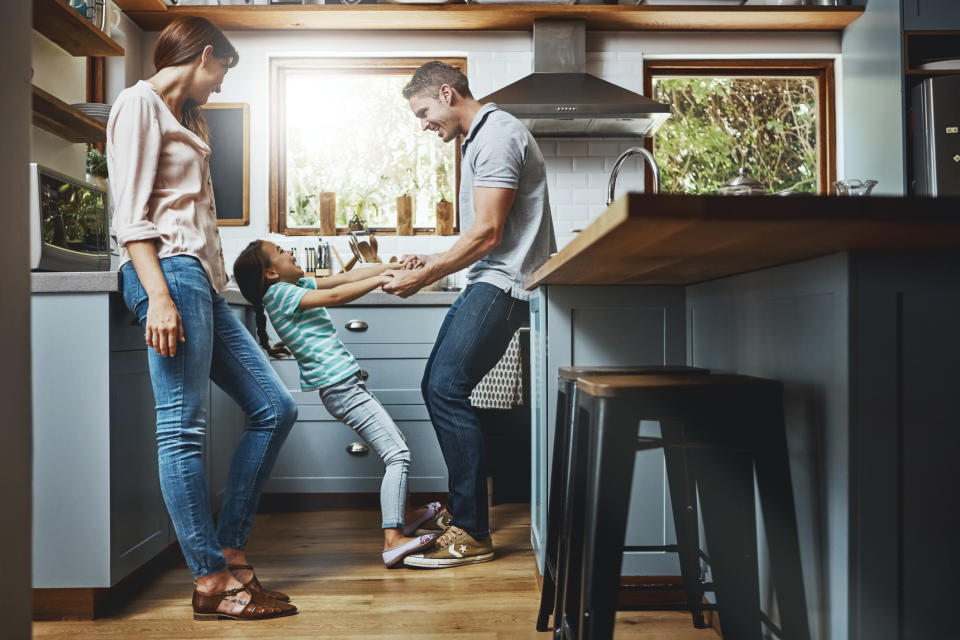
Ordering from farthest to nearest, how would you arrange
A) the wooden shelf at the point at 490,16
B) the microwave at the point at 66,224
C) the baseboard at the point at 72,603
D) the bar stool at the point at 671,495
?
the wooden shelf at the point at 490,16
the microwave at the point at 66,224
the baseboard at the point at 72,603
the bar stool at the point at 671,495

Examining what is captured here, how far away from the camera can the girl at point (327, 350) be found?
225cm

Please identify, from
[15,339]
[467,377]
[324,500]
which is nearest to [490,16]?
[467,377]

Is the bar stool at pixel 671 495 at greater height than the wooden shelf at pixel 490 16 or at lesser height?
lesser

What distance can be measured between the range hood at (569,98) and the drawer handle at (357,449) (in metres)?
1.49

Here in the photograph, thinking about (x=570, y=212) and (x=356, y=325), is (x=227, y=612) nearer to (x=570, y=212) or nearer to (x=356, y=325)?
(x=356, y=325)

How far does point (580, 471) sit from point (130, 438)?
1.20 meters

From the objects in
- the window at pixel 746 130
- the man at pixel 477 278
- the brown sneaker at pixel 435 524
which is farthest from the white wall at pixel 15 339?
the window at pixel 746 130

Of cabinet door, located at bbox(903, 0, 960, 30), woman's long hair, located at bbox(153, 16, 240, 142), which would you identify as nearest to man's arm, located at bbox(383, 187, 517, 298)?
woman's long hair, located at bbox(153, 16, 240, 142)

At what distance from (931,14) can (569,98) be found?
1.58 meters

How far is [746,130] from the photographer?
3.83 meters

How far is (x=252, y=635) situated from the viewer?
5.54 ft

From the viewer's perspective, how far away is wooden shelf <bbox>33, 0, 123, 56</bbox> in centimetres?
240

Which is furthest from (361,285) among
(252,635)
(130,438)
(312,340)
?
(252,635)

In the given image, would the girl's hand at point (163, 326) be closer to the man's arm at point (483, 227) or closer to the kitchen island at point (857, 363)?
the man's arm at point (483, 227)
